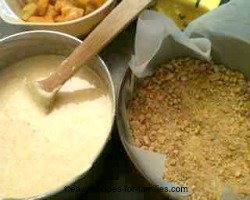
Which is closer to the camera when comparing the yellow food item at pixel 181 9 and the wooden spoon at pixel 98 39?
the wooden spoon at pixel 98 39

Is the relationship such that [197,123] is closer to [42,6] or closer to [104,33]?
[104,33]

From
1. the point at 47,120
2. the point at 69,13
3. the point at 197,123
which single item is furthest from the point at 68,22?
the point at 197,123

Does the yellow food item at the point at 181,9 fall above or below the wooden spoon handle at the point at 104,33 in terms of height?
below

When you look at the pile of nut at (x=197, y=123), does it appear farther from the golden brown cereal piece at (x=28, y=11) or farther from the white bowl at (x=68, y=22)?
the golden brown cereal piece at (x=28, y=11)

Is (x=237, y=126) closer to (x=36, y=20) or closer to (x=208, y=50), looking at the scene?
(x=208, y=50)

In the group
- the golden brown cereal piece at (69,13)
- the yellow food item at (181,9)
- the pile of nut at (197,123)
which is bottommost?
the pile of nut at (197,123)

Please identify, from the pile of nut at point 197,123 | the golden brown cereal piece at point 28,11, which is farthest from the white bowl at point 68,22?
the pile of nut at point 197,123

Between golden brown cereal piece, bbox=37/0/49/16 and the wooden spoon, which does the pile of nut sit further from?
golden brown cereal piece, bbox=37/0/49/16
